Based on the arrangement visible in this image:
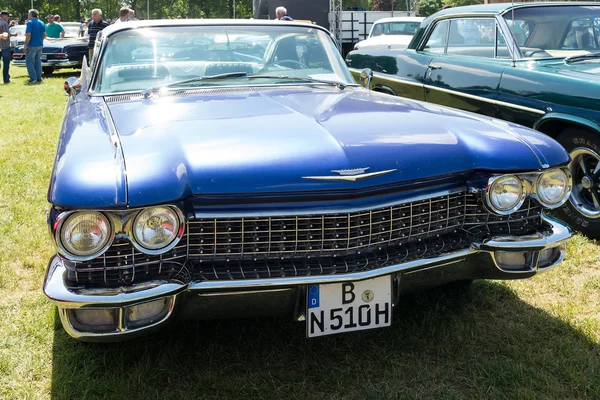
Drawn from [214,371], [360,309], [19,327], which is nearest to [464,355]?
[360,309]

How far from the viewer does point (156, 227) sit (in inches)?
80.9

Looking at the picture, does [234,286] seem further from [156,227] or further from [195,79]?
[195,79]

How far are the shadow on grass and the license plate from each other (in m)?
0.30

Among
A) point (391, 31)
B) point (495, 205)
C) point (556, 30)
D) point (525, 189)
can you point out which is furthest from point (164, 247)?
point (391, 31)

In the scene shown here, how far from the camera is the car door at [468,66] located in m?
4.70

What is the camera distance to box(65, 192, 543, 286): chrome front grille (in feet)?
6.81

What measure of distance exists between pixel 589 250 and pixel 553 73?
1.23m

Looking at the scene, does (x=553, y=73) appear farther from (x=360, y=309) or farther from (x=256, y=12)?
(x=256, y=12)

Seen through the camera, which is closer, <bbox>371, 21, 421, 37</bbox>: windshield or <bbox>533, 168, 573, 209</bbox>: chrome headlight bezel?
<bbox>533, 168, 573, 209</bbox>: chrome headlight bezel

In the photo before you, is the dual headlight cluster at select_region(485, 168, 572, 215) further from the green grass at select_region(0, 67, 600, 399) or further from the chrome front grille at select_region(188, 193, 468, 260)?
the green grass at select_region(0, 67, 600, 399)

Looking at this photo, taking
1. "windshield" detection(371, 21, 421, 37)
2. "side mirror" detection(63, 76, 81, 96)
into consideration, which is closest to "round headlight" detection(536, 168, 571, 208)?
"side mirror" detection(63, 76, 81, 96)

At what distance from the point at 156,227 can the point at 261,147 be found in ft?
1.55

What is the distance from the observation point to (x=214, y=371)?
2.51 m

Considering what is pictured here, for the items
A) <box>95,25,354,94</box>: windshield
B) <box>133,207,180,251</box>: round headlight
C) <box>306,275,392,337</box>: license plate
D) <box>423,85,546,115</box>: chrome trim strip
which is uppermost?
<box>95,25,354,94</box>: windshield
